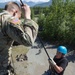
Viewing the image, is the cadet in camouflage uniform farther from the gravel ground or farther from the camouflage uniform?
the gravel ground

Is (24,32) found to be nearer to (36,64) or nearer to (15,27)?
(15,27)

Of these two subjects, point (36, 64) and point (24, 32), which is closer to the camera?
point (24, 32)

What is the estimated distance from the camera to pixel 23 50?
11.8 metres

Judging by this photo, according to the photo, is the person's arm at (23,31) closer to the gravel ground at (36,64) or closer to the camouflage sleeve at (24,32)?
the camouflage sleeve at (24,32)

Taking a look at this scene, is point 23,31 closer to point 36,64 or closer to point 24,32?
point 24,32

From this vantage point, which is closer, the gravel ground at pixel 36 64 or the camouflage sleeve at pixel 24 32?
the camouflage sleeve at pixel 24 32

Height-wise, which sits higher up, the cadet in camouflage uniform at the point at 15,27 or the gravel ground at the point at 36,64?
the cadet in camouflage uniform at the point at 15,27

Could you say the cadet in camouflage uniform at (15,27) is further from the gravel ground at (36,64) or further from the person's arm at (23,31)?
the gravel ground at (36,64)

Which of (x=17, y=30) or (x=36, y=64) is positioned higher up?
(x=17, y=30)

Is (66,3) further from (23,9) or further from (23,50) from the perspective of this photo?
(23,9)

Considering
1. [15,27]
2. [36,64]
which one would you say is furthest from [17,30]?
[36,64]

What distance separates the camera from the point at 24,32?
6.92ft

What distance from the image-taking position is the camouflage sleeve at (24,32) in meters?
2.08

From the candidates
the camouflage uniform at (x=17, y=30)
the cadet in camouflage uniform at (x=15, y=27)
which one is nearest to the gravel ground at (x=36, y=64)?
the cadet in camouflage uniform at (x=15, y=27)
